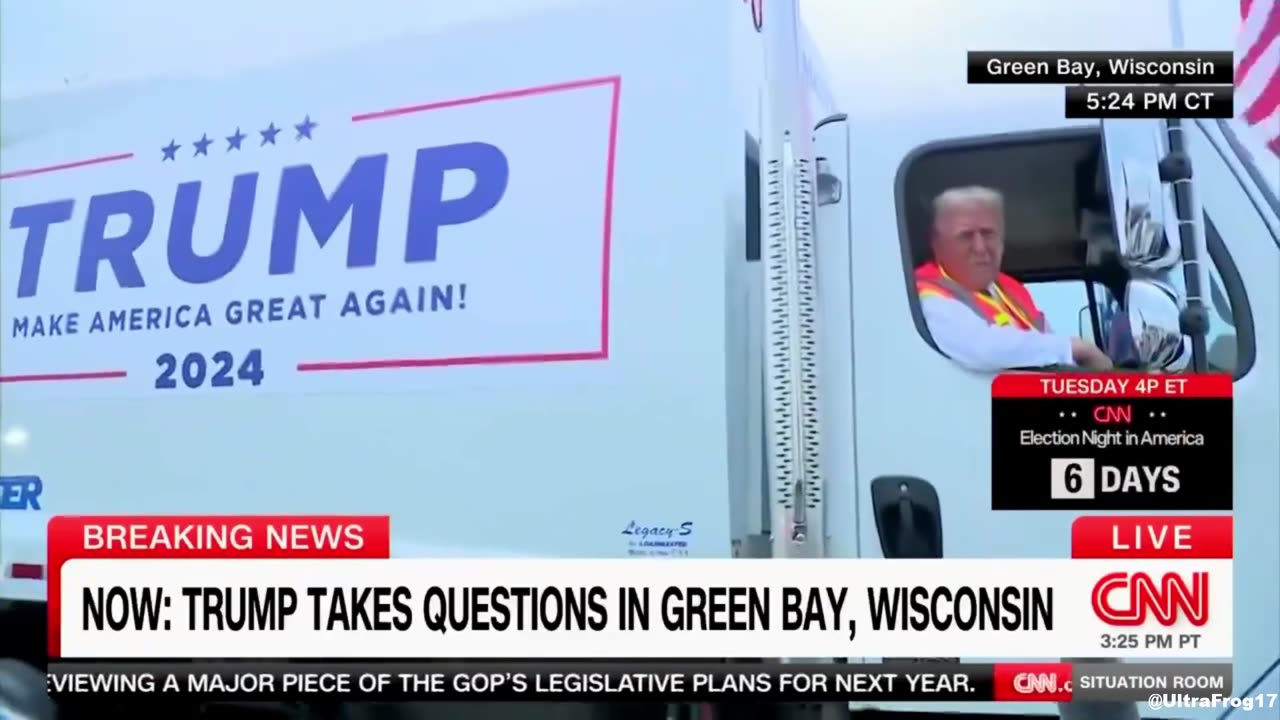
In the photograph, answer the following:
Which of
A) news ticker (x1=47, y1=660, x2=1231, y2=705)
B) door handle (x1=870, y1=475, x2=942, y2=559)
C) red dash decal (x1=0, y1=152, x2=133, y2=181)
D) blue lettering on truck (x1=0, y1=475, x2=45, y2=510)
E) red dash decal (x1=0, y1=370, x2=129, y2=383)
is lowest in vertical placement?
news ticker (x1=47, y1=660, x2=1231, y2=705)

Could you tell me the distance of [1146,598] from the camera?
1.78 m

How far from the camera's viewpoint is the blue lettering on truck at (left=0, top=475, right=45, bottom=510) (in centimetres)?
224

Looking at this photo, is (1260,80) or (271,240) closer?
(1260,80)

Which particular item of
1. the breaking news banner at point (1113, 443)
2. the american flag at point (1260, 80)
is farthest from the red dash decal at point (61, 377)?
the american flag at point (1260, 80)

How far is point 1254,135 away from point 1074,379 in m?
0.50

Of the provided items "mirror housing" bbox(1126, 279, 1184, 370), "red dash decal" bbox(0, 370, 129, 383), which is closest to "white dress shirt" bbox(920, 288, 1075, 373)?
"mirror housing" bbox(1126, 279, 1184, 370)

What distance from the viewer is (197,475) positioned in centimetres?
205

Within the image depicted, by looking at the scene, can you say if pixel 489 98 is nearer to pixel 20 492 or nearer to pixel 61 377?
pixel 61 377

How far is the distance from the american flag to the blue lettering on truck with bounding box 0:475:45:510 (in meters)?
2.32

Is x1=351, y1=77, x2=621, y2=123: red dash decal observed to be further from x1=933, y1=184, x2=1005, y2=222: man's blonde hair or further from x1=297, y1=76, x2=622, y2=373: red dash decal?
x1=933, y1=184, x2=1005, y2=222: man's blonde hair

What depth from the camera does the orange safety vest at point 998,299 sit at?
180 cm

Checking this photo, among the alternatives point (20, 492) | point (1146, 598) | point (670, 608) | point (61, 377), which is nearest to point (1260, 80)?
point (1146, 598)

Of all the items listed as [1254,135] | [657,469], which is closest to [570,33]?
[657,469]

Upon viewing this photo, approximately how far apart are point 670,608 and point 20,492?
1.38m
